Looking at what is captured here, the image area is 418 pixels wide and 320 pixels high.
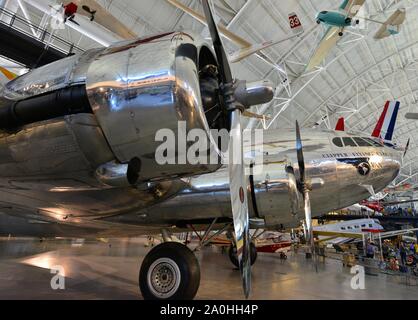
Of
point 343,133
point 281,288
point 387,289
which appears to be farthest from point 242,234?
point 387,289

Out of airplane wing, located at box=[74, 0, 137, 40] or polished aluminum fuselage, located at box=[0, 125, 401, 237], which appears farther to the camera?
airplane wing, located at box=[74, 0, 137, 40]

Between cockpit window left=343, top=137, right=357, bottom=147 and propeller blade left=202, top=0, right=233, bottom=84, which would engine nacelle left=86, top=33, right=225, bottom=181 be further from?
cockpit window left=343, top=137, right=357, bottom=147

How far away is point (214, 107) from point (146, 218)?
2223 mm

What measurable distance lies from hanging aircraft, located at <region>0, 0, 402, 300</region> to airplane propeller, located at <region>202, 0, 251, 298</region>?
1cm

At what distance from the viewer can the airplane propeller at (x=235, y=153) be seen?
272 centimetres

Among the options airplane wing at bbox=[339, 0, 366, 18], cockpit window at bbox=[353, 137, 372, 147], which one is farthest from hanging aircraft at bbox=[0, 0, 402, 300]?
airplane wing at bbox=[339, 0, 366, 18]

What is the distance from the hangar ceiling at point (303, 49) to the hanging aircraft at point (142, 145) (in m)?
5.27

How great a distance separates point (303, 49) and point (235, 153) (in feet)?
60.8

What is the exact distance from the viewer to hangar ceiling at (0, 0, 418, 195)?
46.5ft

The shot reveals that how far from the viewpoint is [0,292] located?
4605mm

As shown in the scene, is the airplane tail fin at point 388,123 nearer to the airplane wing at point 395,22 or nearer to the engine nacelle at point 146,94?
the airplane wing at point 395,22

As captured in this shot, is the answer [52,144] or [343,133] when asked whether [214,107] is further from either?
[343,133]

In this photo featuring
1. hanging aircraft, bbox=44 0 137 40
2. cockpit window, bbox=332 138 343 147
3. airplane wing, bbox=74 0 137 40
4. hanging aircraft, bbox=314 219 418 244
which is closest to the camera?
cockpit window, bbox=332 138 343 147
